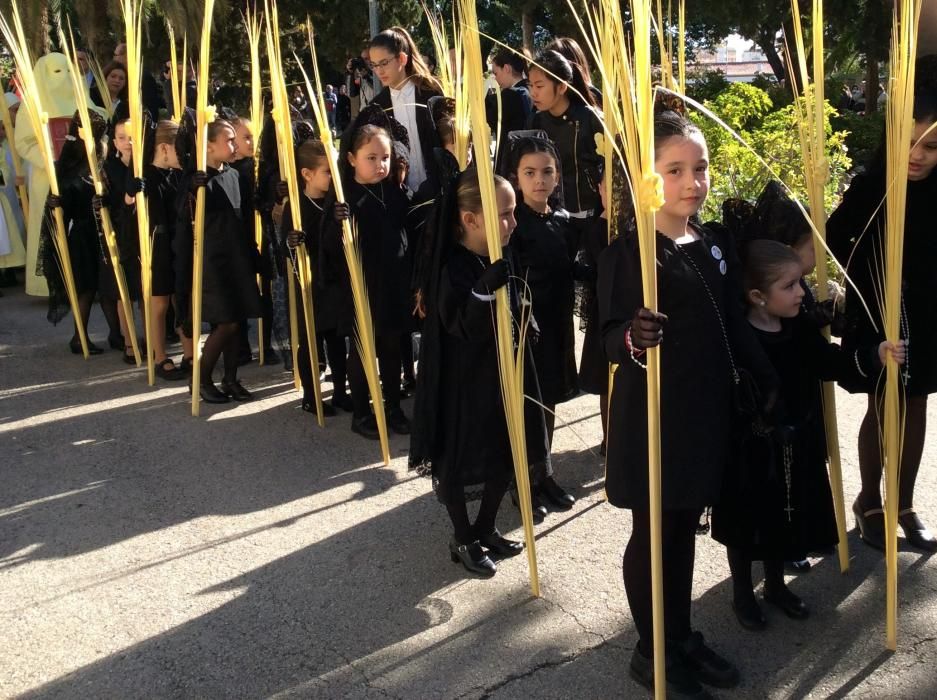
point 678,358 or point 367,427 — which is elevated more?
point 678,358

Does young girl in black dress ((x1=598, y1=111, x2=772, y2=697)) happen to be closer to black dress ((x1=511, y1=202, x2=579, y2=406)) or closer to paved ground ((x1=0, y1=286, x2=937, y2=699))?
paved ground ((x1=0, y1=286, x2=937, y2=699))

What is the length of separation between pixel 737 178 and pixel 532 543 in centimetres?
486

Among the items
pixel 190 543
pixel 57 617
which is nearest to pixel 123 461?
pixel 190 543

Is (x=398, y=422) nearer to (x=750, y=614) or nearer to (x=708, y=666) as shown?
(x=750, y=614)

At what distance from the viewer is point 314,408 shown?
5.62 m

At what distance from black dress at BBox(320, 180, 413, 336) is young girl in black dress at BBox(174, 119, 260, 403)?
0.85 m

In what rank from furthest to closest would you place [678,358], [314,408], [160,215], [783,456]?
[160,215], [314,408], [783,456], [678,358]

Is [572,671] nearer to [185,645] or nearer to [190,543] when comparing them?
[185,645]

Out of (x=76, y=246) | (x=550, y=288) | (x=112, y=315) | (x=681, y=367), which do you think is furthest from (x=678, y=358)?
(x=76, y=246)

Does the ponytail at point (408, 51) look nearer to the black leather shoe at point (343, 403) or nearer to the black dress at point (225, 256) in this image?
the black dress at point (225, 256)

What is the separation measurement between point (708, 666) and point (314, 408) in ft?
10.5

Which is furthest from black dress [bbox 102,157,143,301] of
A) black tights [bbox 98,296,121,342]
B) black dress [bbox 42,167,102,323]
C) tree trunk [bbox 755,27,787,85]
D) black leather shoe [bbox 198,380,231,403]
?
tree trunk [bbox 755,27,787,85]

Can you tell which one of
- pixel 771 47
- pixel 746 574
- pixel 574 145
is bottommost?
pixel 746 574

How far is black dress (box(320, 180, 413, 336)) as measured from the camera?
196 inches
